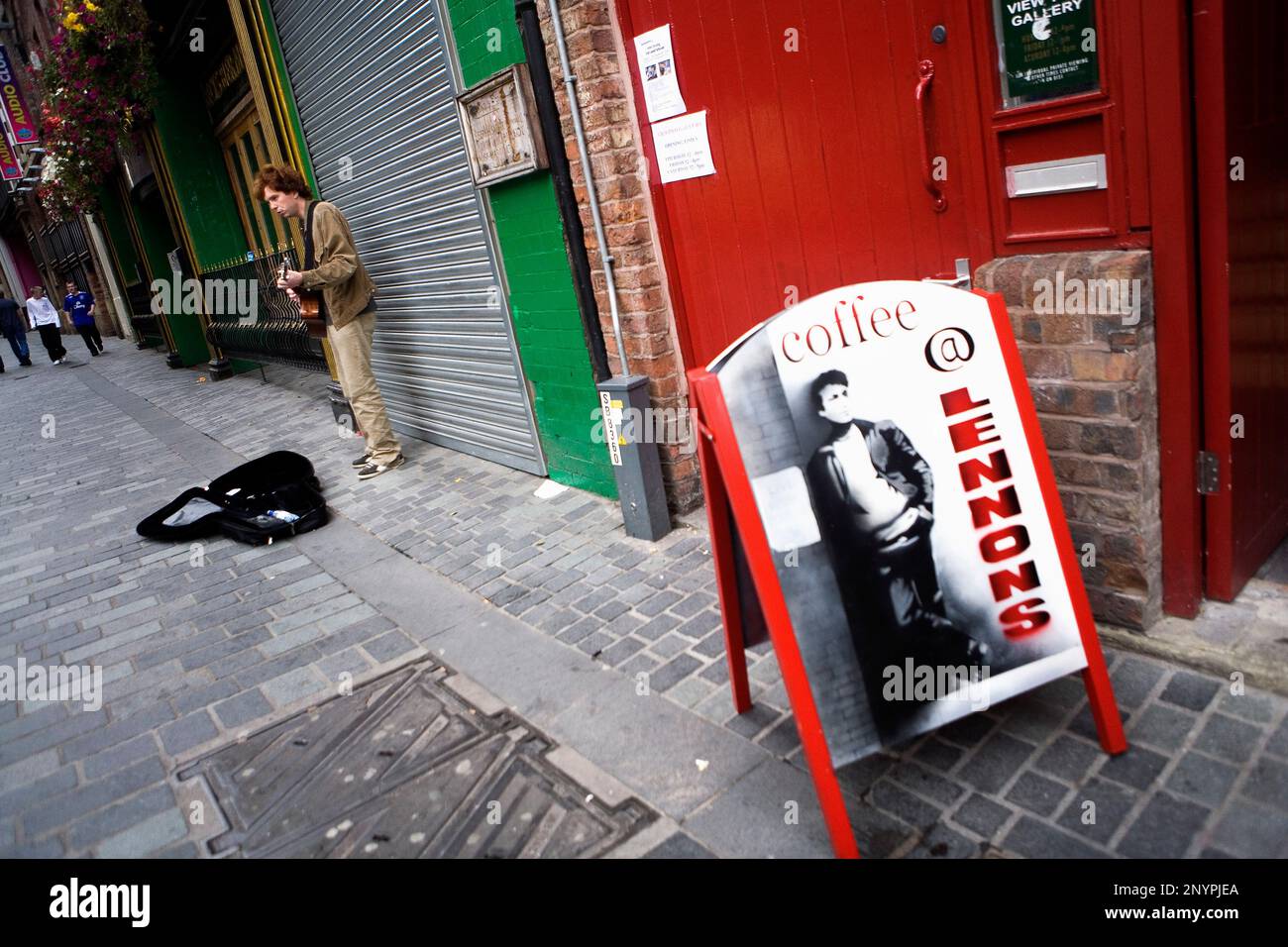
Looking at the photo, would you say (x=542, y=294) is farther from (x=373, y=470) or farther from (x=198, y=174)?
(x=198, y=174)

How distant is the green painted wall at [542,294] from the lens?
5012mm

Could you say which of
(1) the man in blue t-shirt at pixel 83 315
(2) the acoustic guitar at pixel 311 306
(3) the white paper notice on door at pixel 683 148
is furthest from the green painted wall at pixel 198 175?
(3) the white paper notice on door at pixel 683 148

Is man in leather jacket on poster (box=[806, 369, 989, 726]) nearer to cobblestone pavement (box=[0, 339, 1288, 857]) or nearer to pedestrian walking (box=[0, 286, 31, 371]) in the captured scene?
cobblestone pavement (box=[0, 339, 1288, 857])

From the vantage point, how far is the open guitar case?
5855 millimetres

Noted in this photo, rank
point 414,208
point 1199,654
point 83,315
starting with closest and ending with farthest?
1. point 1199,654
2. point 414,208
3. point 83,315

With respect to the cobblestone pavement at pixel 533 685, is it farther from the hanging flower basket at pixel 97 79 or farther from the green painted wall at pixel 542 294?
the hanging flower basket at pixel 97 79

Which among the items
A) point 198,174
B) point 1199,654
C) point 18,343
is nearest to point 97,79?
point 198,174

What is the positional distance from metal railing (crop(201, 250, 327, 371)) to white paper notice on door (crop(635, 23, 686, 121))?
20.1 feet

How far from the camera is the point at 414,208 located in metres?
6.51

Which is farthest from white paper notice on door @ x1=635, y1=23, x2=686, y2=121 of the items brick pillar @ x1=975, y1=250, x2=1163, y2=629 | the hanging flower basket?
the hanging flower basket

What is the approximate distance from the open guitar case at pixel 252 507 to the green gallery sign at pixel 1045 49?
4.82 meters

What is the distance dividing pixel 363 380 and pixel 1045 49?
5.42 metres
